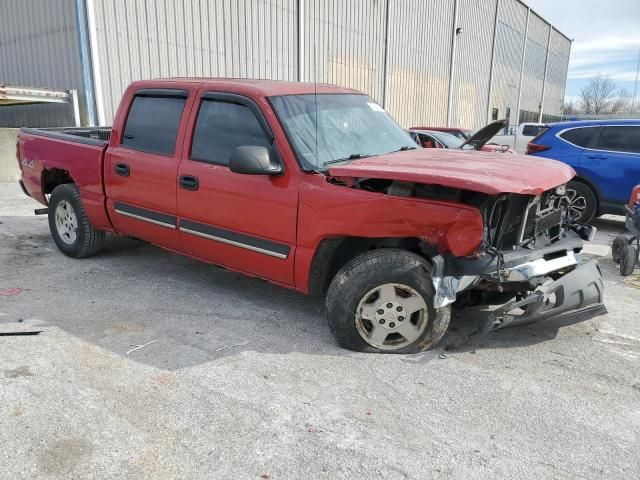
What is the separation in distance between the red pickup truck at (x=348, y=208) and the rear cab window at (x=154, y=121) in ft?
0.05

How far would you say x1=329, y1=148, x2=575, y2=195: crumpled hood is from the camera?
3027 millimetres

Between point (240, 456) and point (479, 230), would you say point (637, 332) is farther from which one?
point (240, 456)

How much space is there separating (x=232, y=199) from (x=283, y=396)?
1.62 meters

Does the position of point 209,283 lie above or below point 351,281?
below

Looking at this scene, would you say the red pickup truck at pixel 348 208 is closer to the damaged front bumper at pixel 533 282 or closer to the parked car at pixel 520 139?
the damaged front bumper at pixel 533 282

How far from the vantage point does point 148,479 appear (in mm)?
2363

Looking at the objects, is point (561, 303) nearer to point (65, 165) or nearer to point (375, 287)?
point (375, 287)

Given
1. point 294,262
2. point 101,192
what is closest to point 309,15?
point 101,192

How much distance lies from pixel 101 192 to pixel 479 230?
3712 millimetres

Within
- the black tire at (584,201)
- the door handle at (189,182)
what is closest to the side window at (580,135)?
the black tire at (584,201)

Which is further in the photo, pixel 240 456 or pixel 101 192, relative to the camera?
pixel 101 192

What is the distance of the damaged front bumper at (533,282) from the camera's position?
3260 millimetres

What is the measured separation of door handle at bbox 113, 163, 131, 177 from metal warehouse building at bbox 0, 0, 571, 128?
811 cm

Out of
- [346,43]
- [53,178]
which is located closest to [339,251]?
[53,178]
